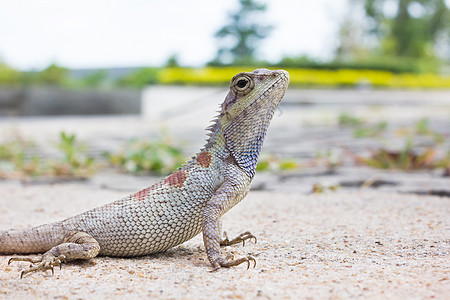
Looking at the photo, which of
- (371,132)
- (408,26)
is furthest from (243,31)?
(371,132)

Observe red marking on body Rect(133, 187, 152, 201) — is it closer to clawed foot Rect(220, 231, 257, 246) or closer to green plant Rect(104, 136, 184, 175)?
clawed foot Rect(220, 231, 257, 246)

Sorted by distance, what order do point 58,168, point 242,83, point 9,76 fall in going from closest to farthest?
point 242,83, point 58,168, point 9,76

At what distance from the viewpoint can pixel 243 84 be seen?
2.93 metres

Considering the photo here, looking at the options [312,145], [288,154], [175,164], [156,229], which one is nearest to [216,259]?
[156,229]

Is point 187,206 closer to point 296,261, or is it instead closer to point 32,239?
point 296,261

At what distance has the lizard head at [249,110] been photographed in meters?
2.92

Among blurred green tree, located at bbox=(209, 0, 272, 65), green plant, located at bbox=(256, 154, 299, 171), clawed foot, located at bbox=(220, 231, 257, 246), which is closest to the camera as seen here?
clawed foot, located at bbox=(220, 231, 257, 246)

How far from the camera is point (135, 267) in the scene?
264 cm

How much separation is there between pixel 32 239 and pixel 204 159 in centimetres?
113

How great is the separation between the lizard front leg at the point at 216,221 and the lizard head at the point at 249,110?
20 centimetres

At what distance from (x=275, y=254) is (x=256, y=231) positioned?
657 mm

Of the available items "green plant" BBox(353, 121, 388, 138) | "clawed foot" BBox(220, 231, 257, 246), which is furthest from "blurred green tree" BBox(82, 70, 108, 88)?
"clawed foot" BBox(220, 231, 257, 246)

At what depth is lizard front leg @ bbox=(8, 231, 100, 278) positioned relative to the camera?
261 cm

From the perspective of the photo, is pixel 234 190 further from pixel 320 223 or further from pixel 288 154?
pixel 288 154
